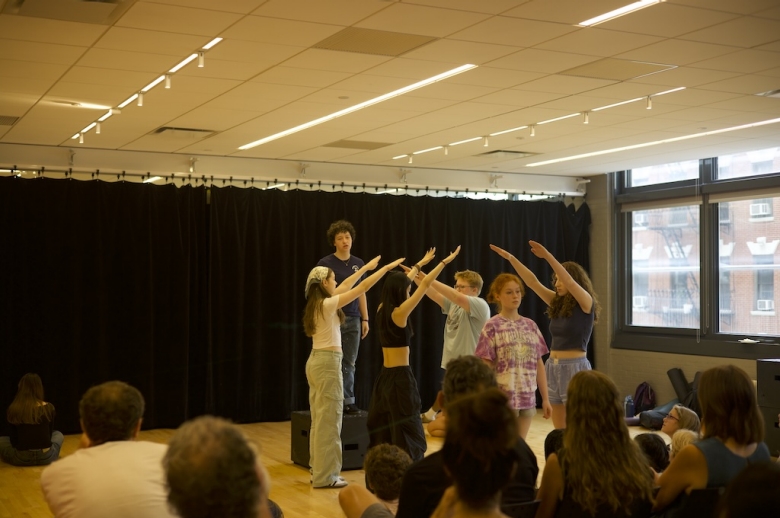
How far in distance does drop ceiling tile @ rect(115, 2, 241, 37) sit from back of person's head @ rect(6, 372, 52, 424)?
3.88 metres

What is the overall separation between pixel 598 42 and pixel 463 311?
246 centimetres

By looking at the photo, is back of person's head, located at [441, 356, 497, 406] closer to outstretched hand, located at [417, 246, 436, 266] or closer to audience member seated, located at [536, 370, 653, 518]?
audience member seated, located at [536, 370, 653, 518]

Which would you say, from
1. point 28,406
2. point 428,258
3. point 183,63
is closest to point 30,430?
point 28,406

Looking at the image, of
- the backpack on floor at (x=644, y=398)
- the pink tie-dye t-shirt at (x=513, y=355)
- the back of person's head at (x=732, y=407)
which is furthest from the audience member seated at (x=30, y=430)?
the backpack on floor at (x=644, y=398)

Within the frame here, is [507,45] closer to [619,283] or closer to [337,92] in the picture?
[337,92]

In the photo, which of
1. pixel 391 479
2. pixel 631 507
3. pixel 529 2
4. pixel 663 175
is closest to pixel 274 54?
pixel 529 2

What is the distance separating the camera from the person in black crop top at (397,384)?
5293 mm

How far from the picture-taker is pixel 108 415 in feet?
8.40

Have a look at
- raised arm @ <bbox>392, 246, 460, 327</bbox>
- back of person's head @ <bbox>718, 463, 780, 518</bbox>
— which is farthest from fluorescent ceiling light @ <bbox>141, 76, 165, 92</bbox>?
back of person's head @ <bbox>718, 463, 780, 518</bbox>

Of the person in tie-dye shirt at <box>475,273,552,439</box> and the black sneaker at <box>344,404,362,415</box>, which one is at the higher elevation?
the person in tie-dye shirt at <box>475,273,552,439</box>

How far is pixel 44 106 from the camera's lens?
686 centimetres

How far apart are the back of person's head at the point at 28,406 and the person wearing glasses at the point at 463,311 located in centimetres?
336

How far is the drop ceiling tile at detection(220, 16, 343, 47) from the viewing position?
4762mm

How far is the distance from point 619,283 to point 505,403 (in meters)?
9.70
